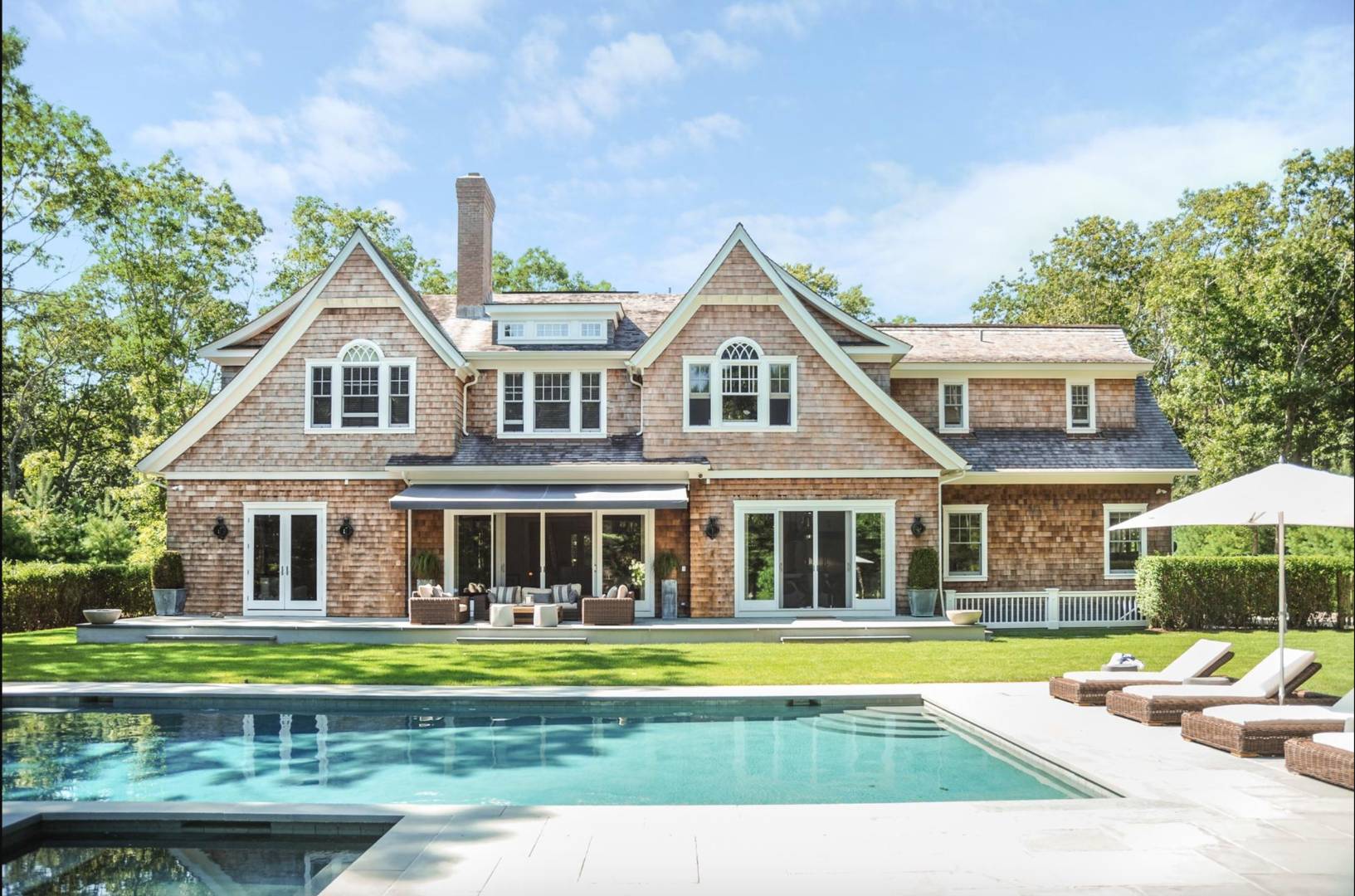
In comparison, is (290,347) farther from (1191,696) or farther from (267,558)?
(1191,696)

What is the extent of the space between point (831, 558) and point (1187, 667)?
1085 cm

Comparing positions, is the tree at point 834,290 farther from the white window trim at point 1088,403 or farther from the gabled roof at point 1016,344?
the white window trim at point 1088,403

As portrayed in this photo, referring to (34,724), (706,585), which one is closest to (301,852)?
(34,724)

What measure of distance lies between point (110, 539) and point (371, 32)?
2069 centimetres

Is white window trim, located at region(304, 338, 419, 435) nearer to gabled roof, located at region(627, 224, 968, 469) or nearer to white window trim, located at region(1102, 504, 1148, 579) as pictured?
A: gabled roof, located at region(627, 224, 968, 469)

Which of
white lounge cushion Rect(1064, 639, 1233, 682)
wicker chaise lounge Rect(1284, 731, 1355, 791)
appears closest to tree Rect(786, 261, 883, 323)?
white lounge cushion Rect(1064, 639, 1233, 682)

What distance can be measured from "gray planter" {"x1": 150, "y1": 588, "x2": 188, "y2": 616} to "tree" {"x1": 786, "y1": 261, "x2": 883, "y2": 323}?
3059cm

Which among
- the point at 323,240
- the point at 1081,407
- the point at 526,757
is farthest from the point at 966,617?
the point at 323,240

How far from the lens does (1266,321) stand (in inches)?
342

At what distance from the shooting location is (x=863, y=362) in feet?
83.6

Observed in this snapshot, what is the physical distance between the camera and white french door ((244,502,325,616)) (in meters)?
23.1

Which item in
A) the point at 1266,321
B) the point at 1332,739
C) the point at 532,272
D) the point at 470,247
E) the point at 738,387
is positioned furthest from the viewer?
the point at 532,272

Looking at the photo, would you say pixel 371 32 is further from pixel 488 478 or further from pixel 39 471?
pixel 39 471

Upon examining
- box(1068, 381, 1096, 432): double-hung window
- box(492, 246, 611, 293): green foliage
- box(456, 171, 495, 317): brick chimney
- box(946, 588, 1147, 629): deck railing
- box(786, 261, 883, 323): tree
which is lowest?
box(946, 588, 1147, 629): deck railing
